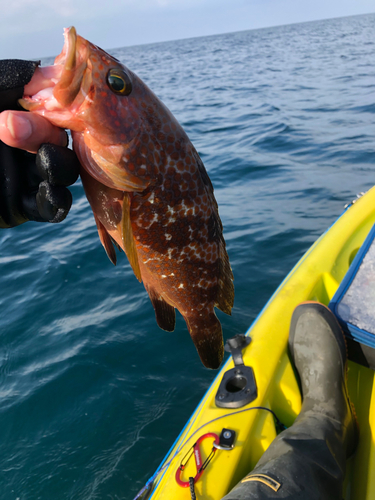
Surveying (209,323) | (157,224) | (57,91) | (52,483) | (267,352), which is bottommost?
(52,483)

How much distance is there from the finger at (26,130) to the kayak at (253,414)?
6.57 ft

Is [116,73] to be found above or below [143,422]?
above

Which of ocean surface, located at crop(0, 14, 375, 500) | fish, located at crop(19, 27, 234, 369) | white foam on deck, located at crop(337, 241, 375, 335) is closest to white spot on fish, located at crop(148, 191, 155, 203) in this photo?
fish, located at crop(19, 27, 234, 369)

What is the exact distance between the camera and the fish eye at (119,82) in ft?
5.01

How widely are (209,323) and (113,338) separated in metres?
3.11

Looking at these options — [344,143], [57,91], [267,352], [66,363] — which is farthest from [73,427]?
[344,143]

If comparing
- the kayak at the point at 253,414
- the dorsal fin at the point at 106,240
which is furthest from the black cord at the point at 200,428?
the dorsal fin at the point at 106,240

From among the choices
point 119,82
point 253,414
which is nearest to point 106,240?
point 119,82

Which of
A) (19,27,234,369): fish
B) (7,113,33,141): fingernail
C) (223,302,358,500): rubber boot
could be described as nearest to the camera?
(7,113,33,141): fingernail

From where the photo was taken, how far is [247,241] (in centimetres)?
660

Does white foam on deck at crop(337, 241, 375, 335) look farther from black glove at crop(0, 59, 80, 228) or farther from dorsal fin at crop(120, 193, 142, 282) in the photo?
black glove at crop(0, 59, 80, 228)

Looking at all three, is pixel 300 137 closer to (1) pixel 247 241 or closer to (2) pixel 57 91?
(1) pixel 247 241

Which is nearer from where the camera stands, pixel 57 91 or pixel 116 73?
pixel 57 91

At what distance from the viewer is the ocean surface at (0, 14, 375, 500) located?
362 centimetres
